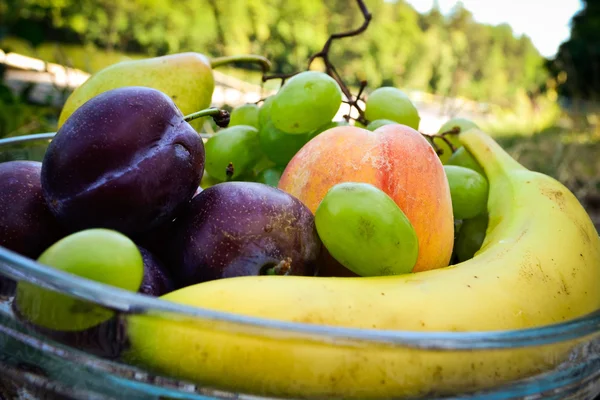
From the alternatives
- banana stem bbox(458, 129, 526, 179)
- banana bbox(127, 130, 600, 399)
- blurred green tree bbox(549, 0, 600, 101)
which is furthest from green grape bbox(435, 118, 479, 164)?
blurred green tree bbox(549, 0, 600, 101)

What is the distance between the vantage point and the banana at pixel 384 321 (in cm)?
25

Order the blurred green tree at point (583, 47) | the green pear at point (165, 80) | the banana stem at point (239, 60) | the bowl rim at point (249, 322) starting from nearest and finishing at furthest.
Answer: the bowl rim at point (249, 322), the green pear at point (165, 80), the banana stem at point (239, 60), the blurred green tree at point (583, 47)

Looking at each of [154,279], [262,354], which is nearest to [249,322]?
[262,354]

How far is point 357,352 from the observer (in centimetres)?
25

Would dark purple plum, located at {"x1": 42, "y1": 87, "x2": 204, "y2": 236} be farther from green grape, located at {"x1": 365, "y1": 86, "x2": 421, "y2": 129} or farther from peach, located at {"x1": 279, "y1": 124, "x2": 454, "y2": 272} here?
green grape, located at {"x1": 365, "y1": 86, "x2": 421, "y2": 129}

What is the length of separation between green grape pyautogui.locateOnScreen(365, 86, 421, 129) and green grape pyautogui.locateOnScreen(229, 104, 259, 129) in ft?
0.49

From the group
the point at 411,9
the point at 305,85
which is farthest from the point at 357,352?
the point at 411,9

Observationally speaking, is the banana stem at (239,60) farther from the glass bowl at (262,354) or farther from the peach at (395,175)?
the glass bowl at (262,354)

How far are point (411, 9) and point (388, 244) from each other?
58.5 ft

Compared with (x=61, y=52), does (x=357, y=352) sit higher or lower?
higher

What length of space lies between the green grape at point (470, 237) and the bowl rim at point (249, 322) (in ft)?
1.05

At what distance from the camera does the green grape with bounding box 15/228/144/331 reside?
25 centimetres

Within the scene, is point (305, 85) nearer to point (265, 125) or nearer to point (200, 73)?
point (265, 125)

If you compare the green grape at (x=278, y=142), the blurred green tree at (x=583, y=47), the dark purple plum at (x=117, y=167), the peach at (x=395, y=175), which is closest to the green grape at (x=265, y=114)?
the green grape at (x=278, y=142)
